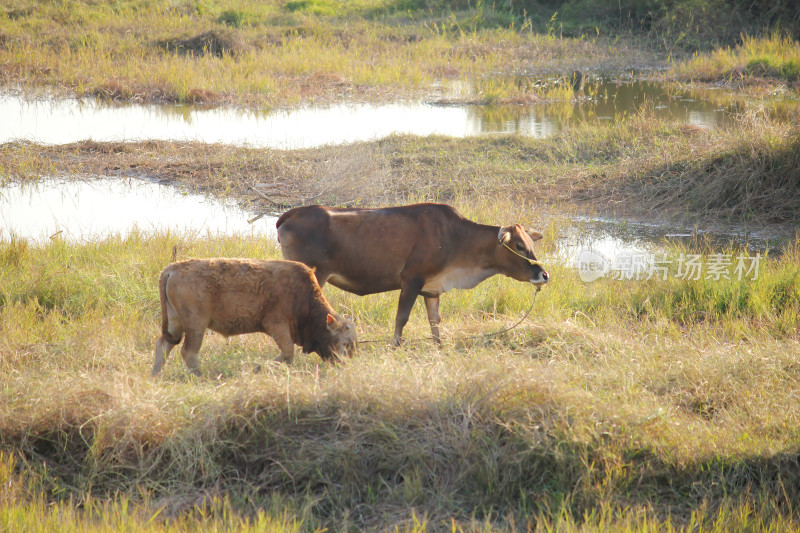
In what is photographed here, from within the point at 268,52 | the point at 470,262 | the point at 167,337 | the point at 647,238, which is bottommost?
the point at 647,238

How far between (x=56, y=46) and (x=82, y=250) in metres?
15.3

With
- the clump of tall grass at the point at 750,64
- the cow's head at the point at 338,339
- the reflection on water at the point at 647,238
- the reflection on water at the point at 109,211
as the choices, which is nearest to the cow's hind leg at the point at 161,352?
the cow's head at the point at 338,339

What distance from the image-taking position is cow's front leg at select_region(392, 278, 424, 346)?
22.5 ft

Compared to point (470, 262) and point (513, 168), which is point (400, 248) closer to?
point (470, 262)

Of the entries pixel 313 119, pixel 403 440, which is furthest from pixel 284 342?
pixel 313 119

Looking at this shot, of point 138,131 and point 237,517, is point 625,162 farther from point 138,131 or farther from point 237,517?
point 237,517

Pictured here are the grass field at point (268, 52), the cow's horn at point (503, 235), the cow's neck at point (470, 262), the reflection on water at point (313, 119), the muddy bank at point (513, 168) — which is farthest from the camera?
the grass field at point (268, 52)

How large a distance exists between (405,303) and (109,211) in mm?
6672

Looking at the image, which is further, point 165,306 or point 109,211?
point 109,211

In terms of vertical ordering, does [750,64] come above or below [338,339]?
above

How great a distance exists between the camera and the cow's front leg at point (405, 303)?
6859mm

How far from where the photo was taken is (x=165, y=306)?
6004mm

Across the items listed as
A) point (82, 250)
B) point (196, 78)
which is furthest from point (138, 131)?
point (82, 250)

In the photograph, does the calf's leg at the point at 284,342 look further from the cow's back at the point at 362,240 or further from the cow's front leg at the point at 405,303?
the cow's front leg at the point at 405,303
